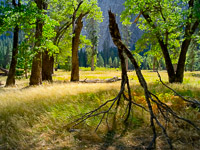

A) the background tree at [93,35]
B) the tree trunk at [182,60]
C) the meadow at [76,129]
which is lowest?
the meadow at [76,129]

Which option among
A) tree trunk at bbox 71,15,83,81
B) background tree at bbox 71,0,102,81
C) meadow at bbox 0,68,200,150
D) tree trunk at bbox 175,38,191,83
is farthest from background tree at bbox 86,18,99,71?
meadow at bbox 0,68,200,150

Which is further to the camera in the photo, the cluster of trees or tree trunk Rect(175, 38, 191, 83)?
tree trunk Rect(175, 38, 191, 83)

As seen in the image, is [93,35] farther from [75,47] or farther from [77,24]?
[75,47]

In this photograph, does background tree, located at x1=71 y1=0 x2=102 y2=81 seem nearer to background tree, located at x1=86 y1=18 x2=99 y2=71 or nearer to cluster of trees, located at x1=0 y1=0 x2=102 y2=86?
cluster of trees, located at x1=0 y1=0 x2=102 y2=86

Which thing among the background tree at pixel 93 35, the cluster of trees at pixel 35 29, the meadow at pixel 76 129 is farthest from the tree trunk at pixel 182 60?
the background tree at pixel 93 35

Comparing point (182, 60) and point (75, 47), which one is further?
point (75, 47)

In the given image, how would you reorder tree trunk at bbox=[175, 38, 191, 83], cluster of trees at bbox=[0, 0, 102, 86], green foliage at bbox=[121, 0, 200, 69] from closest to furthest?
cluster of trees at bbox=[0, 0, 102, 86] < green foliage at bbox=[121, 0, 200, 69] < tree trunk at bbox=[175, 38, 191, 83]

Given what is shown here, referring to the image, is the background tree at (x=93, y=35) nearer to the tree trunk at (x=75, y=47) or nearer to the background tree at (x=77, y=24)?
the background tree at (x=77, y=24)

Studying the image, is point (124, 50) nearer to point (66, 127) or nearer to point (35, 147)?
point (66, 127)

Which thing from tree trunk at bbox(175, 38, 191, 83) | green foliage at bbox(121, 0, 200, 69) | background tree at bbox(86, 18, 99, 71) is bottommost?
tree trunk at bbox(175, 38, 191, 83)

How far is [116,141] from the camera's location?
138 inches

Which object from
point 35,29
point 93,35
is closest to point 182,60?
point 35,29

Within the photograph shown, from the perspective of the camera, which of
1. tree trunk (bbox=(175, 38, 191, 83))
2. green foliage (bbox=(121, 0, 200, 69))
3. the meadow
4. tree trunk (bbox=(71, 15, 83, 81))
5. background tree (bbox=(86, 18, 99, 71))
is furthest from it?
background tree (bbox=(86, 18, 99, 71))

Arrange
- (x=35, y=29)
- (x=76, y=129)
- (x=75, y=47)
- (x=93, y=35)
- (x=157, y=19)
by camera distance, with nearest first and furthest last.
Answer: (x=76, y=129) → (x=157, y=19) → (x=35, y=29) → (x=75, y=47) → (x=93, y=35)
